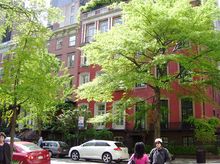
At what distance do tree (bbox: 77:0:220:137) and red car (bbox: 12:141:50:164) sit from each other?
792 cm

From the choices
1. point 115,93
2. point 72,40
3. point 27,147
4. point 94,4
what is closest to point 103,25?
point 94,4

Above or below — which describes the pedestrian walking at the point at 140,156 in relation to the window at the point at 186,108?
below

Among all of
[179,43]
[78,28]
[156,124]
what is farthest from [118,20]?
[156,124]

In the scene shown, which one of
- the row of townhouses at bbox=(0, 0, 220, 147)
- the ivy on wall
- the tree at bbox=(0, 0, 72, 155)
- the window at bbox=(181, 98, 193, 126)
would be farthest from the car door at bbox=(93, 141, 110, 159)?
the ivy on wall

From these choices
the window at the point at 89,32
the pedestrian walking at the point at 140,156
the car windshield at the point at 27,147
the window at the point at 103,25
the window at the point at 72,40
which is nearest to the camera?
the pedestrian walking at the point at 140,156

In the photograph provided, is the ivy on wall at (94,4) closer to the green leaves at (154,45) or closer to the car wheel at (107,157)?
the green leaves at (154,45)

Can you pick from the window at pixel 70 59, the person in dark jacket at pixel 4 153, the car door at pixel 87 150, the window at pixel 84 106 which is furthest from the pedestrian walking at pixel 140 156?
the window at pixel 70 59

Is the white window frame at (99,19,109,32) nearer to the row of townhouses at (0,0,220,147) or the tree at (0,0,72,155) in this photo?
the row of townhouses at (0,0,220,147)

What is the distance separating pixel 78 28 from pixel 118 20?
6.57 metres

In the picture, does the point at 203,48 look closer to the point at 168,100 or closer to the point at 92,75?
the point at 168,100

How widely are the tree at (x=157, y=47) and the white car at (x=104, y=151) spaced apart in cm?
294

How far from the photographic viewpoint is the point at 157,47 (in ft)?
66.9

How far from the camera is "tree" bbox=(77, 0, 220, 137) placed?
20156 mm

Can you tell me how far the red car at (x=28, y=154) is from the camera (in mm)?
14000
